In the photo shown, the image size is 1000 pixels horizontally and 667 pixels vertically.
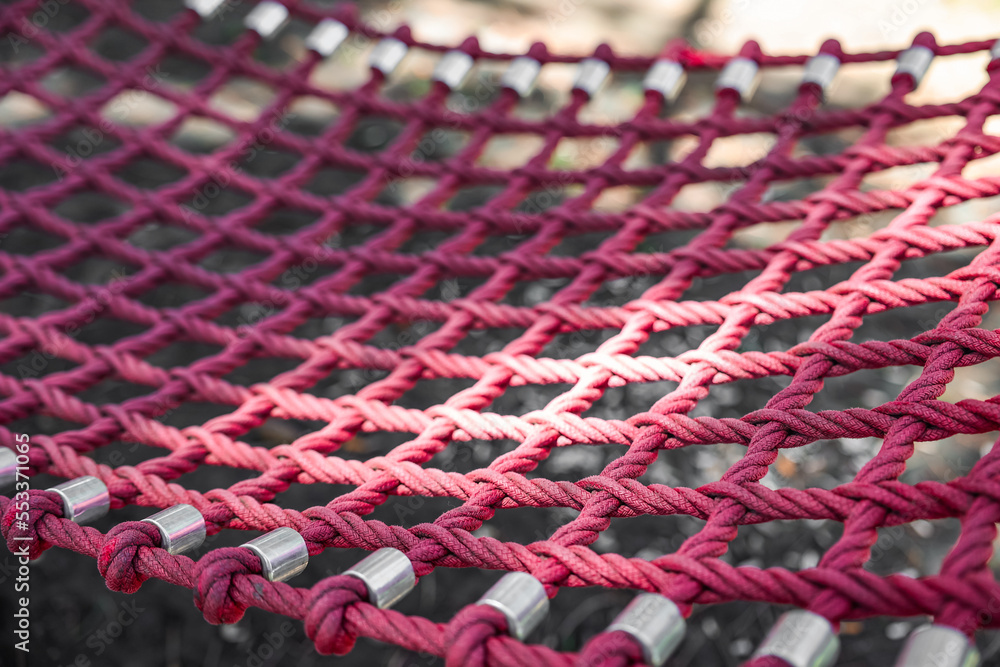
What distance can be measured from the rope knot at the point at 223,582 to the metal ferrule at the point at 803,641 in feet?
1.19

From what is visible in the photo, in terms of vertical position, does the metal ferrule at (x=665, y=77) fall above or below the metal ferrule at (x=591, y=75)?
above

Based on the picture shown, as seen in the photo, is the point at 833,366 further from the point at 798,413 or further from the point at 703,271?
the point at 703,271

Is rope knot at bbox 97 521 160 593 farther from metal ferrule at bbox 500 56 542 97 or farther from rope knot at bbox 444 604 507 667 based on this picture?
metal ferrule at bbox 500 56 542 97

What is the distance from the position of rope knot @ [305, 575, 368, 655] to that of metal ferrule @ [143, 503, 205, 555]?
0.45 ft

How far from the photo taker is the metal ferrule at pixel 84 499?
61cm

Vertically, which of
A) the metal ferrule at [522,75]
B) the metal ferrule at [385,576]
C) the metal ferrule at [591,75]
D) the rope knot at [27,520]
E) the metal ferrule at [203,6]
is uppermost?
the metal ferrule at [591,75]

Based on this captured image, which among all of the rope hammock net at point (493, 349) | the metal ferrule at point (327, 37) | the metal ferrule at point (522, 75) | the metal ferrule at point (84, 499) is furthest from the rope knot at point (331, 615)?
the metal ferrule at point (327, 37)

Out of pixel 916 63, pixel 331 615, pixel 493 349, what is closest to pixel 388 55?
pixel 493 349

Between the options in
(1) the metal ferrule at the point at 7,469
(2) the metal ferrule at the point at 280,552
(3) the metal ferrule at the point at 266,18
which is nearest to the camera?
(2) the metal ferrule at the point at 280,552

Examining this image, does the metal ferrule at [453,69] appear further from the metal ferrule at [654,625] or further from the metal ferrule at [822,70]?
the metal ferrule at [654,625]

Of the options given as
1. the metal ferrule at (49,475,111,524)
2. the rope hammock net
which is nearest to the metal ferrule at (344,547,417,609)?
the rope hammock net

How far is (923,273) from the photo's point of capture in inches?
42.5

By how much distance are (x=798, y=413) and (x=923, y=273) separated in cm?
68

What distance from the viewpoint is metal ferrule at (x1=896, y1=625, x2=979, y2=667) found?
0.41 m
